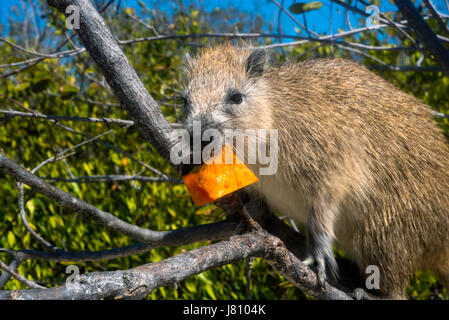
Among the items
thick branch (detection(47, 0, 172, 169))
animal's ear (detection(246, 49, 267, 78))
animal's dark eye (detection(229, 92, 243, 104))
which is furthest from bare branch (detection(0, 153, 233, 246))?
animal's ear (detection(246, 49, 267, 78))

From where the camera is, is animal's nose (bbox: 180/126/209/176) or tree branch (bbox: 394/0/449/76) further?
tree branch (bbox: 394/0/449/76)

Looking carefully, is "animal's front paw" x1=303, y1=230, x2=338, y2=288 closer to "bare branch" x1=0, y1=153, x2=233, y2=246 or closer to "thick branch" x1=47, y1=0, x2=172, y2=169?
"bare branch" x1=0, y1=153, x2=233, y2=246

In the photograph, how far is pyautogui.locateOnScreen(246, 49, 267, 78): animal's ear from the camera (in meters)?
2.84

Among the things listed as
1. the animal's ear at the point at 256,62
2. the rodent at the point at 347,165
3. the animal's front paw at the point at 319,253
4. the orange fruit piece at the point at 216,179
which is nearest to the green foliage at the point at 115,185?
the animal's ear at the point at 256,62

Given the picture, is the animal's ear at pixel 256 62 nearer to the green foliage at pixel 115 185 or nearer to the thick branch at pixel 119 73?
the green foliage at pixel 115 185

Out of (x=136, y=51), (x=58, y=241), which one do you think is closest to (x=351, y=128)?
(x=58, y=241)

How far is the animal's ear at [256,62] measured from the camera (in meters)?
2.84

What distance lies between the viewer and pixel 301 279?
2.22 metres

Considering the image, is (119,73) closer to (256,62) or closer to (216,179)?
(216,179)

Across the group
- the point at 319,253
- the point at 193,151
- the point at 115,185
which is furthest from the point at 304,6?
the point at 115,185

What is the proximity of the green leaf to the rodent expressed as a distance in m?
0.40

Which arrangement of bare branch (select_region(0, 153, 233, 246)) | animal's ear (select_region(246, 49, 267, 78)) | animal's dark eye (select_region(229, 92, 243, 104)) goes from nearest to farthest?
bare branch (select_region(0, 153, 233, 246)), animal's dark eye (select_region(229, 92, 243, 104)), animal's ear (select_region(246, 49, 267, 78))

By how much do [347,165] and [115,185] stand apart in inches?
120

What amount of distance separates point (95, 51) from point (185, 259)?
1029 mm
